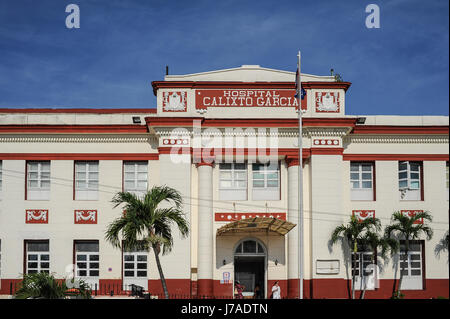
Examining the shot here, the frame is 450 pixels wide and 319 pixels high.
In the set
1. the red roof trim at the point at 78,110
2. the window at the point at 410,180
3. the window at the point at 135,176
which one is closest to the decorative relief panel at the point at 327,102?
the window at the point at 410,180

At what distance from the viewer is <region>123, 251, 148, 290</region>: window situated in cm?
3045

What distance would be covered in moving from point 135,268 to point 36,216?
18.3ft

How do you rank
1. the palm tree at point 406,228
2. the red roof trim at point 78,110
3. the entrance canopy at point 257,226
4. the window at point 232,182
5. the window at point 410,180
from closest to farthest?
the entrance canopy at point 257,226
the palm tree at point 406,228
the window at point 232,182
the window at point 410,180
the red roof trim at point 78,110

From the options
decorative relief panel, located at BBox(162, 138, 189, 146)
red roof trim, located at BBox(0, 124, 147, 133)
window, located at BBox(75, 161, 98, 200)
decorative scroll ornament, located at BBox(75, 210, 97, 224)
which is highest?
red roof trim, located at BBox(0, 124, 147, 133)

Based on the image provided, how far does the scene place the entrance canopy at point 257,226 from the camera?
28422 mm

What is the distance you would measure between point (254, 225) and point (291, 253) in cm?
268

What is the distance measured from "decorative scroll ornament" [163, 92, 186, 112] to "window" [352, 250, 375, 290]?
37.3 feet

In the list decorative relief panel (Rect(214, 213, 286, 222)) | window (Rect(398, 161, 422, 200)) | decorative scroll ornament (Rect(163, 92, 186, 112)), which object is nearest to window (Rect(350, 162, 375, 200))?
window (Rect(398, 161, 422, 200))

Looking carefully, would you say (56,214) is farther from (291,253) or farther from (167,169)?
(291,253)

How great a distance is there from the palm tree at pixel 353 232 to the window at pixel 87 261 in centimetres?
1166

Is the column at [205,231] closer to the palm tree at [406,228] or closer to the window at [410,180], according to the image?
the palm tree at [406,228]

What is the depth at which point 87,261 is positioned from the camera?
30562 millimetres

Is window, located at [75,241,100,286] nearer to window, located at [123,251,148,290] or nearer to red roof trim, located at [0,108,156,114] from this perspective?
window, located at [123,251,148,290]
